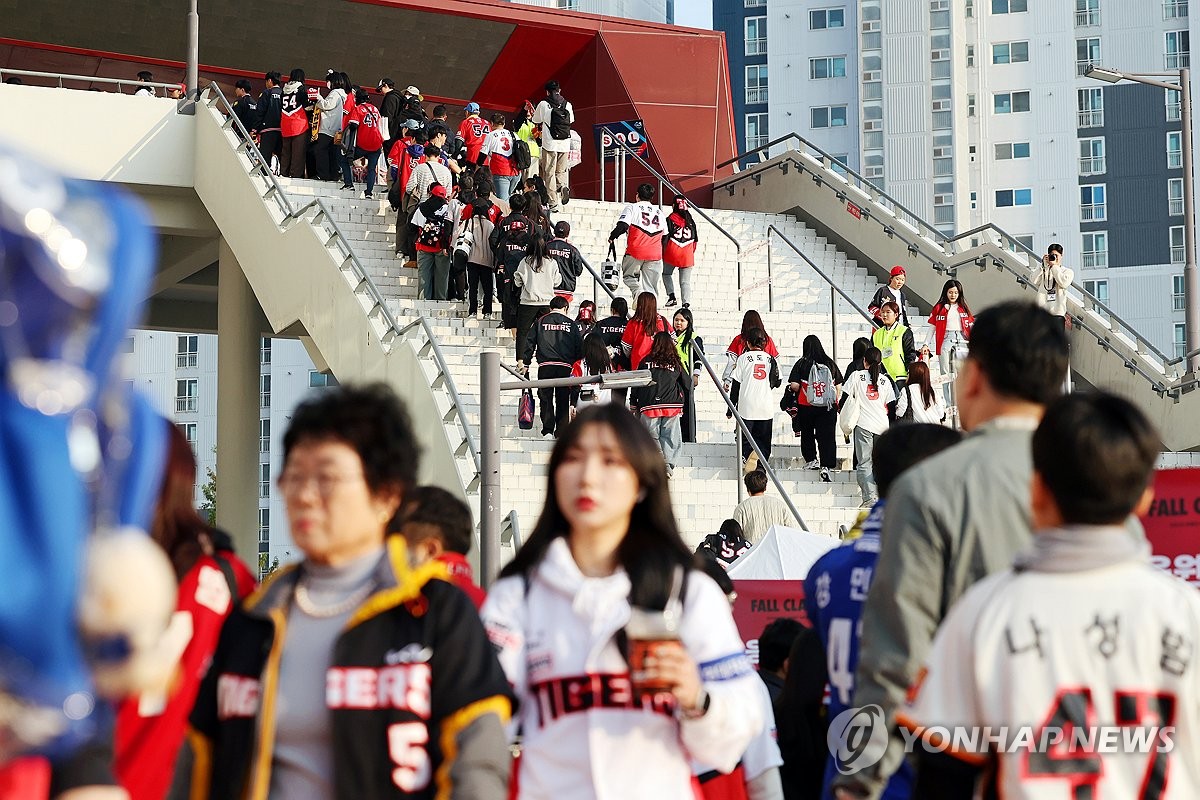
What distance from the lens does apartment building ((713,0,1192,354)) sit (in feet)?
240

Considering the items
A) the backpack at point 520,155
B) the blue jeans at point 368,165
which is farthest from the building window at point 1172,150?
the blue jeans at point 368,165

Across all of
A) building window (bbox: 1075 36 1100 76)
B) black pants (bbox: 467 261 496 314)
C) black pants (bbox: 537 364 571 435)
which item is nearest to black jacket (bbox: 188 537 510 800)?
black pants (bbox: 537 364 571 435)

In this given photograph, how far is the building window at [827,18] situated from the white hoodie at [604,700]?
7977 centimetres

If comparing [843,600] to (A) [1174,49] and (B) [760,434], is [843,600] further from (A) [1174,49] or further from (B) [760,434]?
(A) [1174,49]

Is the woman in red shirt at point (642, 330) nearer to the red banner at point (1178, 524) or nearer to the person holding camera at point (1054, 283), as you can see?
Answer: the person holding camera at point (1054, 283)

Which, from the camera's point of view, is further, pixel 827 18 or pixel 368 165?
pixel 827 18

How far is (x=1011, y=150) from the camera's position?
2987 inches

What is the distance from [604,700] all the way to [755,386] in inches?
510

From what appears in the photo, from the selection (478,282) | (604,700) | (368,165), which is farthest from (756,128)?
(604,700)

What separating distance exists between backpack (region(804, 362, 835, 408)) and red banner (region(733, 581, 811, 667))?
754cm

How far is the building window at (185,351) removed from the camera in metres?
82.0

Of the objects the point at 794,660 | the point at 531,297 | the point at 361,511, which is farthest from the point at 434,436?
the point at 361,511

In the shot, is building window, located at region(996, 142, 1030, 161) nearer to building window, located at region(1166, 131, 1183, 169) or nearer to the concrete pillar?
building window, located at region(1166, 131, 1183, 169)

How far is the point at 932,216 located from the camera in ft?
250
